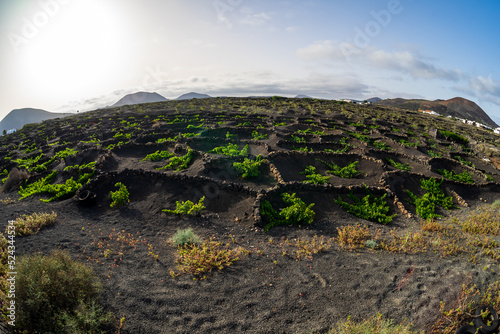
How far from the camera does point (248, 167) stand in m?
16.0

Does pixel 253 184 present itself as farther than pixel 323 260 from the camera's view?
Yes

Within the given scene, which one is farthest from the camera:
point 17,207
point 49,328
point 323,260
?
point 17,207

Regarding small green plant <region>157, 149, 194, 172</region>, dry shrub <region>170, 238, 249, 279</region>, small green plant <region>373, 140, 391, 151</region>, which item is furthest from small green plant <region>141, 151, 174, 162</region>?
small green plant <region>373, 140, 391, 151</region>

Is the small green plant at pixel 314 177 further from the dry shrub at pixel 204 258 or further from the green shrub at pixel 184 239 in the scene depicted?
the green shrub at pixel 184 239

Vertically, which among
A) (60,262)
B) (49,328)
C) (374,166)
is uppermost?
(374,166)

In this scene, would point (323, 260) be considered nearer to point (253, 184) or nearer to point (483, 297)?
point (483, 297)

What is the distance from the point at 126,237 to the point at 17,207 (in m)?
7.53

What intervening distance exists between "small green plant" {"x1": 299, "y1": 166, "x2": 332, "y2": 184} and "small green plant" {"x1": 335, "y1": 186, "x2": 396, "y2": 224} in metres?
2.33

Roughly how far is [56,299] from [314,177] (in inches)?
559

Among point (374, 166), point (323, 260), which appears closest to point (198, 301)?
point (323, 260)

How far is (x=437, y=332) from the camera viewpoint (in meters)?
5.39

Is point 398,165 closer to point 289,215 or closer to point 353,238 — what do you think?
point 353,238

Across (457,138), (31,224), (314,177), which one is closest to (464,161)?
(457,138)

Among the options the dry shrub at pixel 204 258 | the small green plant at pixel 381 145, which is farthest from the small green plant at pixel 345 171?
the dry shrub at pixel 204 258
